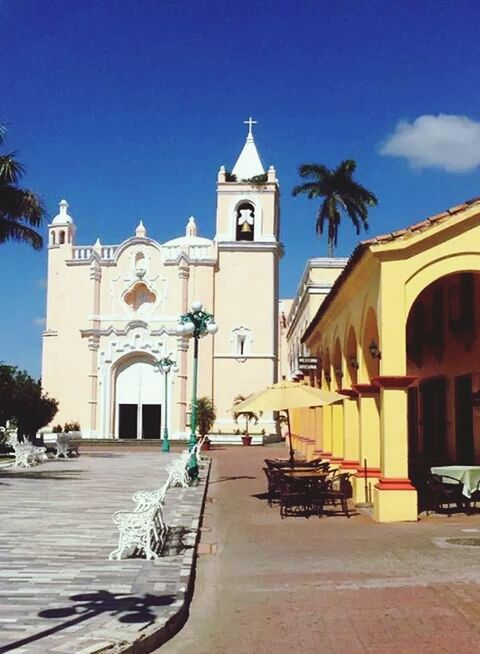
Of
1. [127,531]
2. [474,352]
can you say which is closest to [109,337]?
[474,352]

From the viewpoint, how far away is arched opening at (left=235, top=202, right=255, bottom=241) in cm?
5362

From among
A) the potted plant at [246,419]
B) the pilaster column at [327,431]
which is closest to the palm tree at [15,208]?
the pilaster column at [327,431]

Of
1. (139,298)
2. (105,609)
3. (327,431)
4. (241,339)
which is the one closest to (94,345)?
(139,298)

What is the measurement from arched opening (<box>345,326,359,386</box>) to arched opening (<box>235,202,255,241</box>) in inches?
1372

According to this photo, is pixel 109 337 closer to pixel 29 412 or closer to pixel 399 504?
pixel 29 412

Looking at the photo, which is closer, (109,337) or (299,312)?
(299,312)

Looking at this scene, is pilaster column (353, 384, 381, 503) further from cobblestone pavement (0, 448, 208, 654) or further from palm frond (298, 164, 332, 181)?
palm frond (298, 164, 332, 181)

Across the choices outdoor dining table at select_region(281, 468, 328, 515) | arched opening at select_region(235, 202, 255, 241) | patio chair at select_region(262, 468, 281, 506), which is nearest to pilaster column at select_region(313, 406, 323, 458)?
patio chair at select_region(262, 468, 281, 506)

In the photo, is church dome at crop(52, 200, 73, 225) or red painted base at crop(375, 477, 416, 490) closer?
red painted base at crop(375, 477, 416, 490)

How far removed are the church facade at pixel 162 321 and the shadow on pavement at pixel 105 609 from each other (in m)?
43.3

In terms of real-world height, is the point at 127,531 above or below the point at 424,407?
below

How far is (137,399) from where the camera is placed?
5256 centimetres

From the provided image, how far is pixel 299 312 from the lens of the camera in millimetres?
41688

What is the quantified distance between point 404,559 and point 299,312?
3178 centimetres
